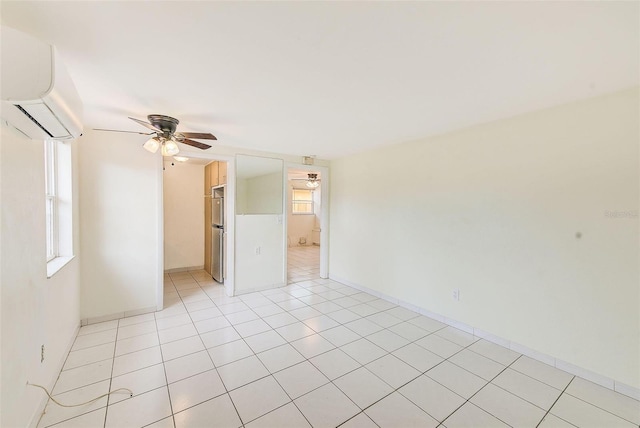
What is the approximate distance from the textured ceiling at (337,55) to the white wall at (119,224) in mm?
779

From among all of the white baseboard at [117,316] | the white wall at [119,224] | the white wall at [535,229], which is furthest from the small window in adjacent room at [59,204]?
the white wall at [535,229]

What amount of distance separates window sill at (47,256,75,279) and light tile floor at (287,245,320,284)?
9.88 feet

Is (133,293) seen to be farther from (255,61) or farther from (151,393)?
(255,61)

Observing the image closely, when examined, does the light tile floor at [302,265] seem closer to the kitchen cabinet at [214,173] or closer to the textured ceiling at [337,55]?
the kitchen cabinet at [214,173]

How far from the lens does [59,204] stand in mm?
2570

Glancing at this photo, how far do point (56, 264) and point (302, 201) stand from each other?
7890 mm

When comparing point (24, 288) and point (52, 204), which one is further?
point (52, 204)

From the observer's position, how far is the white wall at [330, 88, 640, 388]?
6.39 ft

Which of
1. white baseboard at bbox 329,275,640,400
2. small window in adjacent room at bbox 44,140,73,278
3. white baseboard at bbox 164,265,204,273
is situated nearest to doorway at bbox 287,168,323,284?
white baseboard at bbox 164,265,204,273

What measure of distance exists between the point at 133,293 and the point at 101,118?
2057mm

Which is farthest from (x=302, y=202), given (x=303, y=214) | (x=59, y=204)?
(x=59, y=204)

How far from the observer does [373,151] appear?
403 centimetres

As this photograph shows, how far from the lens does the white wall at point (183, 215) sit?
5336 millimetres

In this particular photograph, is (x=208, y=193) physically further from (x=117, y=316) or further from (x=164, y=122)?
(x=164, y=122)
